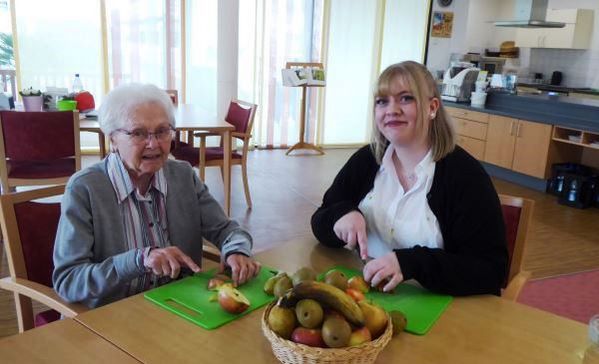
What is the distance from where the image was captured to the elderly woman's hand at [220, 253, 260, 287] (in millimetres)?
1397

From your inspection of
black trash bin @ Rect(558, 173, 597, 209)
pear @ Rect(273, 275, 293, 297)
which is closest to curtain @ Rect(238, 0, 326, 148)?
black trash bin @ Rect(558, 173, 597, 209)

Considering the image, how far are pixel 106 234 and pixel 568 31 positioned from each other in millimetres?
8157

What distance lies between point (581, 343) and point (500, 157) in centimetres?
522

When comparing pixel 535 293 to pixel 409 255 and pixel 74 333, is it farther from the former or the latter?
pixel 74 333

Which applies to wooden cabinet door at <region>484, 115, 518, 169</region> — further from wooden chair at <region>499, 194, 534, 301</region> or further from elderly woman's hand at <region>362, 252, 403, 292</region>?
elderly woman's hand at <region>362, 252, 403, 292</region>

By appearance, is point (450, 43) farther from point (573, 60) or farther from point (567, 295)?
point (567, 295)

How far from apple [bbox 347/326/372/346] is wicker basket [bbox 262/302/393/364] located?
12 mm

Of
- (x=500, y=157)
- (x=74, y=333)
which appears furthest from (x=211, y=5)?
(x=74, y=333)

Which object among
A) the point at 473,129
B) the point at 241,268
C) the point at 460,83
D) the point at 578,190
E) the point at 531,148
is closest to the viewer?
the point at 241,268

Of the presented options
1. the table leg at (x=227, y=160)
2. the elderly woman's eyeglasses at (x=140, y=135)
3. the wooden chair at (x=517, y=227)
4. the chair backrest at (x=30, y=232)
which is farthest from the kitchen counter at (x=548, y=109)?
the chair backrest at (x=30, y=232)

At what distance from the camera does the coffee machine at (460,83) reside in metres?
6.69

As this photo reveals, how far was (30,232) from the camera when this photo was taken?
1.55 meters

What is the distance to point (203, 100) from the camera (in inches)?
266

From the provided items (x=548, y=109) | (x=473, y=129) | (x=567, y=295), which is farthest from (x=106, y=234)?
(x=473, y=129)
